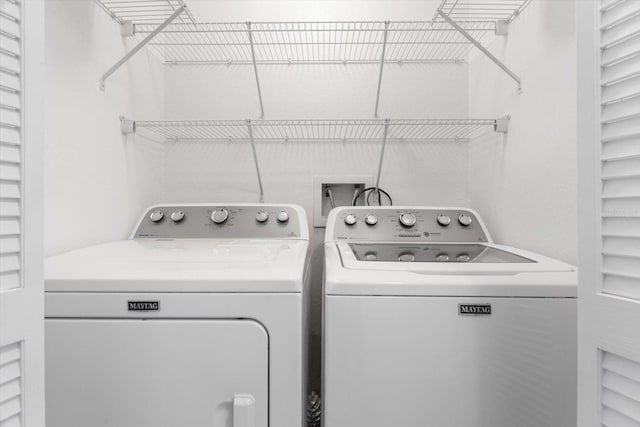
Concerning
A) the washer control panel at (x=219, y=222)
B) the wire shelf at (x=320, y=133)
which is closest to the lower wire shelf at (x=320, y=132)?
the wire shelf at (x=320, y=133)

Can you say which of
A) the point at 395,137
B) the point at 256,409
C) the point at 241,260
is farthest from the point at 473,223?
the point at 256,409

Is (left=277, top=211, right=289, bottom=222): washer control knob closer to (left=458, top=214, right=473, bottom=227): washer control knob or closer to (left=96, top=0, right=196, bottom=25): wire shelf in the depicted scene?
(left=458, top=214, right=473, bottom=227): washer control knob

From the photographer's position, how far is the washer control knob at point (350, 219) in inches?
62.4

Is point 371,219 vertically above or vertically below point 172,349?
above

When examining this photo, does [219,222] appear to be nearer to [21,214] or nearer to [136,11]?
[21,214]

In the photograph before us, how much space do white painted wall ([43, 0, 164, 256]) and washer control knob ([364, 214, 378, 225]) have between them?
1156mm

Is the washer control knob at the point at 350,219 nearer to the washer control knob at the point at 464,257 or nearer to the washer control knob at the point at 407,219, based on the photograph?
the washer control knob at the point at 407,219

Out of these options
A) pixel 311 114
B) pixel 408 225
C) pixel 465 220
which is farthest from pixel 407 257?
pixel 311 114

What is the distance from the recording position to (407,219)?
1565 mm

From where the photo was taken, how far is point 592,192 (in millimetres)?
597

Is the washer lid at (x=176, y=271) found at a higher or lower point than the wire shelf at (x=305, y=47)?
lower

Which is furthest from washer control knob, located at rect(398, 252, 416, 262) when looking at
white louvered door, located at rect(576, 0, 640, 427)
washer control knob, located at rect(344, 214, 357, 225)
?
white louvered door, located at rect(576, 0, 640, 427)

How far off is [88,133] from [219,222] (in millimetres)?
630

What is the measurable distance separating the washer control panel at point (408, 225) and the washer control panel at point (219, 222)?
24cm
